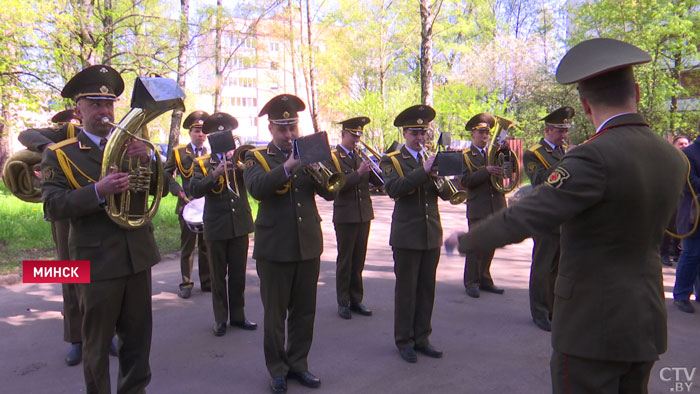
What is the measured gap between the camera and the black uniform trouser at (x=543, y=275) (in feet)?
17.7

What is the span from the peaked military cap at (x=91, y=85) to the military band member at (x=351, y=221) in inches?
122

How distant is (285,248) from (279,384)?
3.72 ft

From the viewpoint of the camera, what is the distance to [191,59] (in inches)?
703

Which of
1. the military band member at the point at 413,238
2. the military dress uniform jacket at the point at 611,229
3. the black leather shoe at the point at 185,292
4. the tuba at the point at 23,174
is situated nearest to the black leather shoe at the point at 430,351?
the military band member at the point at 413,238

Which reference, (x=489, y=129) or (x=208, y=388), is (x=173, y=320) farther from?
(x=489, y=129)

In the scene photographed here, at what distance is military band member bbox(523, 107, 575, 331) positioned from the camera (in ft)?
17.7

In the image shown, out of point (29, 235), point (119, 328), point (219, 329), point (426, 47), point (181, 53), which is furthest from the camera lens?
point (181, 53)

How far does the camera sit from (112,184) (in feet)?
9.84

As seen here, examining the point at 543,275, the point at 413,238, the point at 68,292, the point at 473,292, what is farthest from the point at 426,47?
the point at 68,292

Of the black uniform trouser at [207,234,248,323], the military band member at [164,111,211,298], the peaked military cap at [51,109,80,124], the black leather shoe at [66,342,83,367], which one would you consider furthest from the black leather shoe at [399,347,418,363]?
the peaked military cap at [51,109,80,124]

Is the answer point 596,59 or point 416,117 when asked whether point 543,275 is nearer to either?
point 416,117

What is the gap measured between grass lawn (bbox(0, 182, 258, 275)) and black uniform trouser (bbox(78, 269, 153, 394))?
5.35m

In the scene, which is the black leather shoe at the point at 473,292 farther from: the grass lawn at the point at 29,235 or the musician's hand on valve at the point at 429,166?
the grass lawn at the point at 29,235

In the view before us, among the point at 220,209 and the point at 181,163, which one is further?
the point at 181,163
